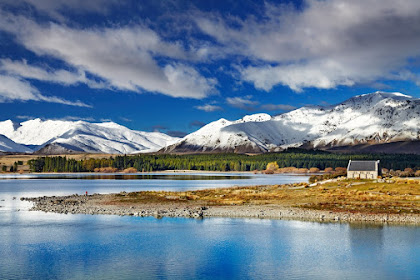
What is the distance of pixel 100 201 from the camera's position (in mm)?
82188

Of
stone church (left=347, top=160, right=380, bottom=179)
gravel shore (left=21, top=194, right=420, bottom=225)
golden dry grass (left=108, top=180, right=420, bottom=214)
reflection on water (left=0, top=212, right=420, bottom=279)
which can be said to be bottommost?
reflection on water (left=0, top=212, right=420, bottom=279)

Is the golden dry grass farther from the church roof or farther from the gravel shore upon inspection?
the church roof

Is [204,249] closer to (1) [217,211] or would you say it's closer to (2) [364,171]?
(1) [217,211]

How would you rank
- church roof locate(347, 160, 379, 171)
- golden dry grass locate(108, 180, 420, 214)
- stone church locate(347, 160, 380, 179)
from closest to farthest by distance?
golden dry grass locate(108, 180, 420, 214) → stone church locate(347, 160, 380, 179) → church roof locate(347, 160, 379, 171)

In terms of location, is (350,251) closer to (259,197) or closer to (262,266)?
(262,266)

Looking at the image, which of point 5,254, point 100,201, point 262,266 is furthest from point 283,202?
point 5,254

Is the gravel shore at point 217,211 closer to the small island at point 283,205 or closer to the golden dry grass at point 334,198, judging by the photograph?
the small island at point 283,205

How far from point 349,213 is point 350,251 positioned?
63.7 feet

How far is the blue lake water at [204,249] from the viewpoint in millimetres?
34781

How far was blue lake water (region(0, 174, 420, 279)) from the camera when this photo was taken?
114 feet

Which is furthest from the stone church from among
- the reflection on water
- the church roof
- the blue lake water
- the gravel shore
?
the reflection on water

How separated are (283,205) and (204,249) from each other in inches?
1208

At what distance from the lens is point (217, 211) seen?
6625cm

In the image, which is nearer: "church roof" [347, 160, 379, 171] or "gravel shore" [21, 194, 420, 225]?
"gravel shore" [21, 194, 420, 225]
